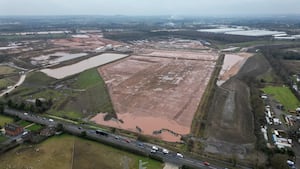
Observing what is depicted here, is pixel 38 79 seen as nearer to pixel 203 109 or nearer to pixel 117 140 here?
pixel 117 140

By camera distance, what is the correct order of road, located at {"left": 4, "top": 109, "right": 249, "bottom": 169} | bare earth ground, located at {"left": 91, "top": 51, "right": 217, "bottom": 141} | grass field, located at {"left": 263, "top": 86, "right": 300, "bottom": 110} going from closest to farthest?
1. road, located at {"left": 4, "top": 109, "right": 249, "bottom": 169}
2. bare earth ground, located at {"left": 91, "top": 51, "right": 217, "bottom": 141}
3. grass field, located at {"left": 263, "top": 86, "right": 300, "bottom": 110}

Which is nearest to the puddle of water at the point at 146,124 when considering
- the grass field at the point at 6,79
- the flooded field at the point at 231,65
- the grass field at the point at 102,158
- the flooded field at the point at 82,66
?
the grass field at the point at 102,158

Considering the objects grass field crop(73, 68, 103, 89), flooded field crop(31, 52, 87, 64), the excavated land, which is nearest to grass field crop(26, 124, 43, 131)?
grass field crop(73, 68, 103, 89)

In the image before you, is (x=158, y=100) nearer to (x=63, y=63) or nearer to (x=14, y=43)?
(x=63, y=63)

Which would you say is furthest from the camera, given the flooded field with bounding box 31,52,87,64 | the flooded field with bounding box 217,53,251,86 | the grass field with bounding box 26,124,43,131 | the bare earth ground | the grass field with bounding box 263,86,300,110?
the flooded field with bounding box 31,52,87,64

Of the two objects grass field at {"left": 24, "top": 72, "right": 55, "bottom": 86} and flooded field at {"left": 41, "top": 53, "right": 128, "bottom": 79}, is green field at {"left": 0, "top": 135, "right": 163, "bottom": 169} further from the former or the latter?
flooded field at {"left": 41, "top": 53, "right": 128, "bottom": 79}

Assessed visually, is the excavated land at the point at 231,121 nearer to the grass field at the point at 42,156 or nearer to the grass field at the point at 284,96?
the grass field at the point at 284,96

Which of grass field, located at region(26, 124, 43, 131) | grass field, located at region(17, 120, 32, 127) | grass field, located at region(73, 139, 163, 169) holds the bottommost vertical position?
grass field, located at region(73, 139, 163, 169)

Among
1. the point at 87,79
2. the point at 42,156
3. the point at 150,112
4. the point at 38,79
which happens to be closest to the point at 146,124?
the point at 150,112
